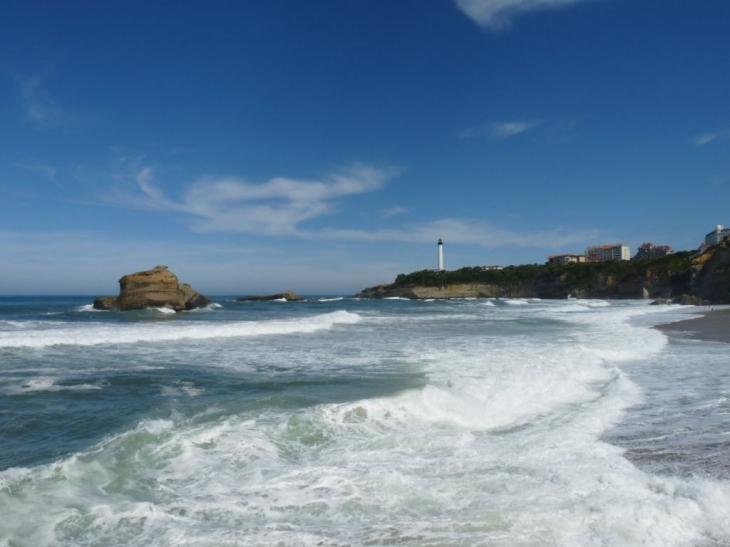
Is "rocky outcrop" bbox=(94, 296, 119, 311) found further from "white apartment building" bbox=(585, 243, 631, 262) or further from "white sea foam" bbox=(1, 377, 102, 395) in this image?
"white apartment building" bbox=(585, 243, 631, 262)

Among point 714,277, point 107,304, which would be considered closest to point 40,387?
point 107,304

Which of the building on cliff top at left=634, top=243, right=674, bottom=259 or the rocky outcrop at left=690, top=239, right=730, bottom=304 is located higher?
the building on cliff top at left=634, top=243, right=674, bottom=259

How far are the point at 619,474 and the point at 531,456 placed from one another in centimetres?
92

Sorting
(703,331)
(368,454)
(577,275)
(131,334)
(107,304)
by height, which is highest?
(577,275)

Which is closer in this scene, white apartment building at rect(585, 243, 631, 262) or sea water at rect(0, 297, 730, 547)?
sea water at rect(0, 297, 730, 547)

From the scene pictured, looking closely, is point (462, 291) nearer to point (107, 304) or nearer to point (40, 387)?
point (107, 304)

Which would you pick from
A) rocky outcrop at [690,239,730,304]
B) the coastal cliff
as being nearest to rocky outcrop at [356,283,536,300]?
the coastal cliff

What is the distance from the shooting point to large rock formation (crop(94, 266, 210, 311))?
123 feet

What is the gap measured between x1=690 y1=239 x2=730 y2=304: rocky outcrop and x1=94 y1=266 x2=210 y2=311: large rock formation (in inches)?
1704

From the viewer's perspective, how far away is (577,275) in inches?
3155

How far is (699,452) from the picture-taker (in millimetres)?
5168

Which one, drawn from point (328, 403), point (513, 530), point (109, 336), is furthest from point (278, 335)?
point (513, 530)

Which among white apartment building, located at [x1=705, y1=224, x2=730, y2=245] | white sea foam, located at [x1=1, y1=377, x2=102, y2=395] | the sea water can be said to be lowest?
the sea water

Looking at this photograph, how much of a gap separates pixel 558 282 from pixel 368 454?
83401 mm
